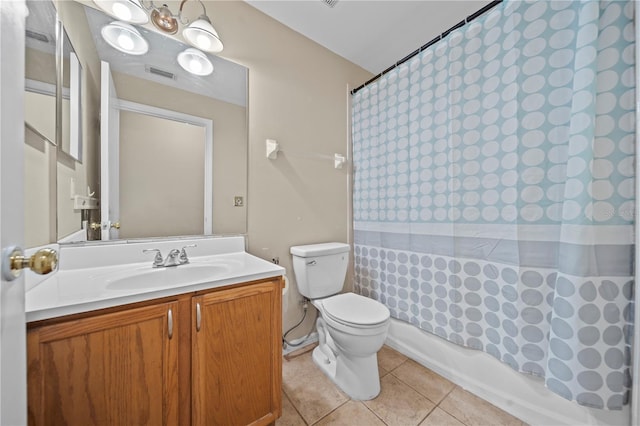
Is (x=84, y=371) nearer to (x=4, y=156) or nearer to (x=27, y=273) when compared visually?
(x=27, y=273)

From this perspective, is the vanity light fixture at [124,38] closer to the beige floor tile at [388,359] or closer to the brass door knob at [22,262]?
the brass door knob at [22,262]

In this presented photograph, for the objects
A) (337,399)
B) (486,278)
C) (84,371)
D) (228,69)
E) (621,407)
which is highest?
(228,69)

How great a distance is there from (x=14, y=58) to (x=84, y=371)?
823 millimetres

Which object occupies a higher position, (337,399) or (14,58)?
(14,58)

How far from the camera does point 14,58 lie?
49cm

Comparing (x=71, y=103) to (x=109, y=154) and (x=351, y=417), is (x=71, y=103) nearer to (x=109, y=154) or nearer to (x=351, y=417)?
(x=109, y=154)

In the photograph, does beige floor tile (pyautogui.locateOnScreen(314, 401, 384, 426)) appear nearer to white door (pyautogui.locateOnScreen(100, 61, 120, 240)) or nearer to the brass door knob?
the brass door knob

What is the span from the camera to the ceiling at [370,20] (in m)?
1.52

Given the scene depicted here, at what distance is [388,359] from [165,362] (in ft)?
4.69

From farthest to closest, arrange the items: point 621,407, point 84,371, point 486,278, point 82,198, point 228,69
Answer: point 228,69, point 486,278, point 82,198, point 621,407, point 84,371

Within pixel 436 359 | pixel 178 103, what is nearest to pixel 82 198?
pixel 178 103

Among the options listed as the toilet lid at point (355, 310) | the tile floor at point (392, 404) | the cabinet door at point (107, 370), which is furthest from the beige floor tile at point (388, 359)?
the cabinet door at point (107, 370)

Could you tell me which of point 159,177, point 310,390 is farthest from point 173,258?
point 310,390

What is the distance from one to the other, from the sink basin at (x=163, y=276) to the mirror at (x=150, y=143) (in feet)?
0.83
